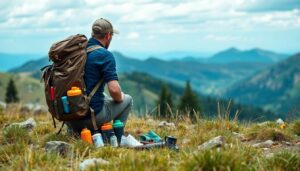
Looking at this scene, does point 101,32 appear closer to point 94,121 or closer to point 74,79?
point 74,79

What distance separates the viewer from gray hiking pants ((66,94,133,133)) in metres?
8.51

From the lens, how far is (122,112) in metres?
9.09

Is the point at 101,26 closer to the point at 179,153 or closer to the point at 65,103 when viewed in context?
the point at 65,103

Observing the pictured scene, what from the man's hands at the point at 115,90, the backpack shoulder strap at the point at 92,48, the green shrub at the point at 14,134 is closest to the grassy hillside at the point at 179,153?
the green shrub at the point at 14,134

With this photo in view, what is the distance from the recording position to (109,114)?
881cm

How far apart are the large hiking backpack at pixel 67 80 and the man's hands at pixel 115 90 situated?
0.43 meters

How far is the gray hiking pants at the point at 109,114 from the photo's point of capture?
8508mm

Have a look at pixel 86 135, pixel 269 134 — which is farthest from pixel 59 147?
pixel 269 134

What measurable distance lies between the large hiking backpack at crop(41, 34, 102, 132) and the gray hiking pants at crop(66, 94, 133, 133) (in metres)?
0.25

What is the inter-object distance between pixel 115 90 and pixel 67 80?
0.94 meters

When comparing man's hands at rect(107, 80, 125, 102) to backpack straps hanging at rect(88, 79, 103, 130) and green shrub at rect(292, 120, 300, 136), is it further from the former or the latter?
green shrub at rect(292, 120, 300, 136)

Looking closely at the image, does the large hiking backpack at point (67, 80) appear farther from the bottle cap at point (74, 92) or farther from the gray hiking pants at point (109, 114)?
the gray hiking pants at point (109, 114)

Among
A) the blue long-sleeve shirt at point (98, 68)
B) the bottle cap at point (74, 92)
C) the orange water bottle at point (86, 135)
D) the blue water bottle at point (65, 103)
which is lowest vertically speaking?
the orange water bottle at point (86, 135)

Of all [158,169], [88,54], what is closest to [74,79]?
[88,54]
